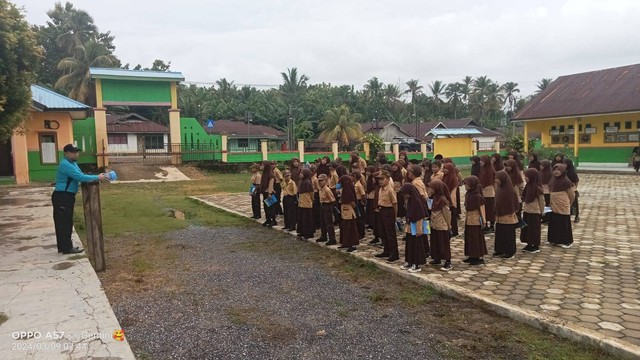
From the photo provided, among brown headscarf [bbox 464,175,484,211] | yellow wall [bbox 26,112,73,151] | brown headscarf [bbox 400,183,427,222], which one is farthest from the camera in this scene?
yellow wall [bbox 26,112,73,151]

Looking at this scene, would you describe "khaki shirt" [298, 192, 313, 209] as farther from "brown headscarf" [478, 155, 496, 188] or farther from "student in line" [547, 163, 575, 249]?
"student in line" [547, 163, 575, 249]

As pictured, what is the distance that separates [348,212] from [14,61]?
23.2ft

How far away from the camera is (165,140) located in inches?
1468

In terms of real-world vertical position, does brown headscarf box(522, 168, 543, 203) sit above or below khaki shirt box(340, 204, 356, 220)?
above

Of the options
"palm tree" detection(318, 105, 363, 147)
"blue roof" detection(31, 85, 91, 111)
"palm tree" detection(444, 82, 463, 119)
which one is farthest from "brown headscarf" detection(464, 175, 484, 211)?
"palm tree" detection(444, 82, 463, 119)

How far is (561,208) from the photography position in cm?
740

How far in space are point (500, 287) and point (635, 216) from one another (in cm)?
707

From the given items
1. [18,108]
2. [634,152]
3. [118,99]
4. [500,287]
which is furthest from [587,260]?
[118,99]

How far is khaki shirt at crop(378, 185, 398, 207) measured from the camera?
672 cm

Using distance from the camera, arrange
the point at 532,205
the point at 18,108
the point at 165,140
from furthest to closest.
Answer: the point at 165,140, the point at 18,108, the point at 532,205

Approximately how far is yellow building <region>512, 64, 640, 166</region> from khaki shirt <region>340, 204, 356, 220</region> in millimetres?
19585

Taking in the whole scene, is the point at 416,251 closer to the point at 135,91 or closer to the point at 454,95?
the point at 135,91

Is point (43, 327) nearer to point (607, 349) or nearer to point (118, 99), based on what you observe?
point (607, 349)

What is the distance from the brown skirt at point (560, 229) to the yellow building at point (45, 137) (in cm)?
1819
